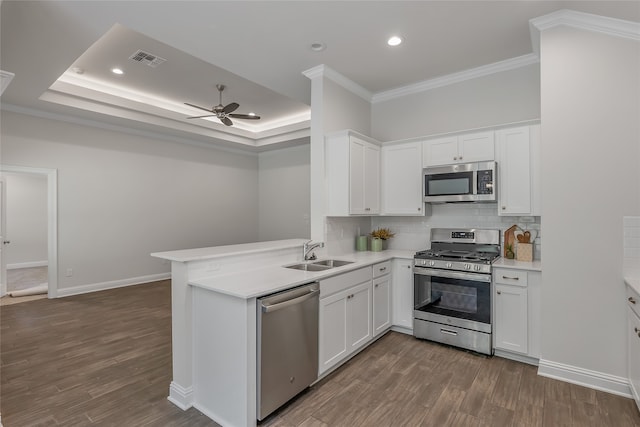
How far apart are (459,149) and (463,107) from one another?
0.77 meters

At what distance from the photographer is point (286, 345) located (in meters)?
2.30

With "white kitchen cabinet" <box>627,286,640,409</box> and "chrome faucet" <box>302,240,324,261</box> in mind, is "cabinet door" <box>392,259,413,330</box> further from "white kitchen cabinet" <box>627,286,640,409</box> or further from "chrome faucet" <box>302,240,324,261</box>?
"white kitchen cabinet" <box>627,286,640,409</box>

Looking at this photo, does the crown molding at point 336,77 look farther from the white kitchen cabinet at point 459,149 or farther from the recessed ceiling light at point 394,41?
the white kitchen cabinet at point 459,149

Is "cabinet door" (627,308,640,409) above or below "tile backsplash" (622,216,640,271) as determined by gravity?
below

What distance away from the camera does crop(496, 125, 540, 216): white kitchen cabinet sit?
10.5 ft

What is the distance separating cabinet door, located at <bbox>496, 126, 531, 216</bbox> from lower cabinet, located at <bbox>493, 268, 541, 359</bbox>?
690 mm

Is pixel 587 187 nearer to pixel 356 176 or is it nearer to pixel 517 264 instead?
pixel 517 264

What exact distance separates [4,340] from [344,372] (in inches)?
146

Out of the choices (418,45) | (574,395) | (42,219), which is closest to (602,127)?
(418,45)

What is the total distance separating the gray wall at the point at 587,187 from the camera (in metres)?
2.53

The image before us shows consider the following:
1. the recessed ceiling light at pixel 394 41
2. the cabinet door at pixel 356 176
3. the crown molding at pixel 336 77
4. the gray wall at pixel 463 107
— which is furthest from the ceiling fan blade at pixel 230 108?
the recessed ceiling light at pixel 394 41

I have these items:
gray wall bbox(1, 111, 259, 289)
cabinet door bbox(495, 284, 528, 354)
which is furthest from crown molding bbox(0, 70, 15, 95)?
cabinet door bbox(495, 284, 528, 354)

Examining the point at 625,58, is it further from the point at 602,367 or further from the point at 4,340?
the point at 4,340

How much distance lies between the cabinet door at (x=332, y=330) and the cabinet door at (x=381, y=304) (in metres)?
0.58
